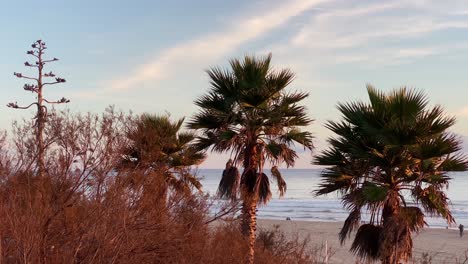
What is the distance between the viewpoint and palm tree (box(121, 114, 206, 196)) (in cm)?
1250

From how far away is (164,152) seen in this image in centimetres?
1980

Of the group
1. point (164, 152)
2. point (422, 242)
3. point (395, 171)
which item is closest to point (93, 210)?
point (395, 171)

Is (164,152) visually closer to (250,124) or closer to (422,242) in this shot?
(250,124)

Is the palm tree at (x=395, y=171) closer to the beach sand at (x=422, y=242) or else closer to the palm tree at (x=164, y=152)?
the palm tree at (x=164, y=152)

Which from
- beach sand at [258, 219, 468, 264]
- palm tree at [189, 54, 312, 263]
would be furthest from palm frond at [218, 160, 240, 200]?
beach sand at [258, 219, 468, 264]

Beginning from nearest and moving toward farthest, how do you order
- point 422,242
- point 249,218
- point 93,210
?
point 93,210 < point 249,218 < point 422,242

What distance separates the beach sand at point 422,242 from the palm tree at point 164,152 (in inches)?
323

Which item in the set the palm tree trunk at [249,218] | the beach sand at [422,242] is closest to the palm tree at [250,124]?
the palm tree trunk at [249,218]

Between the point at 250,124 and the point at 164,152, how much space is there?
5221 millimetres

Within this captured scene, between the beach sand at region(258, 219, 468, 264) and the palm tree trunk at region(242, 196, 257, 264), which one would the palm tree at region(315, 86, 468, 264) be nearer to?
the palm tree trunk at region(242, 196, 257, 264)

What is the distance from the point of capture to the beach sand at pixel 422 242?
26.0 meters

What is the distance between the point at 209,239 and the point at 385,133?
190 inches

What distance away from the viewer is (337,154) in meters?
13.0

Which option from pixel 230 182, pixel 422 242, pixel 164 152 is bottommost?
pixel 422 242
